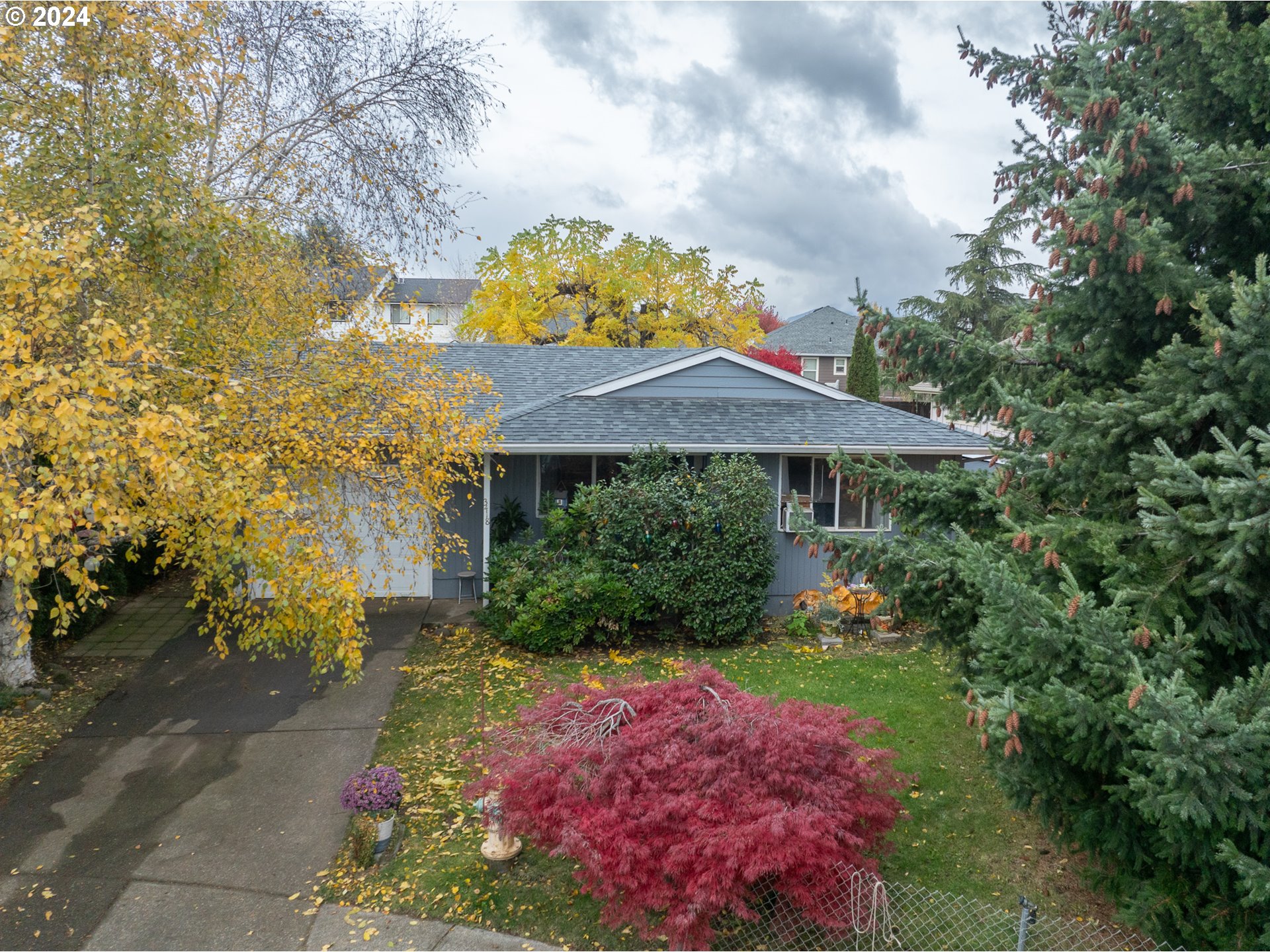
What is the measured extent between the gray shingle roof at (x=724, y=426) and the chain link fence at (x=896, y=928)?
7662mm

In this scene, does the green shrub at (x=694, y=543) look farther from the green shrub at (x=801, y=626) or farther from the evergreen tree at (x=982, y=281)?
the evergreen tree at (x=982, y=281)

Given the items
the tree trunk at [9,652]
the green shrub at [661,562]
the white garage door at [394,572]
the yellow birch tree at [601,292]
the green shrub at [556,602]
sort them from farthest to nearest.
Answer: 1. the yellow birch tree at [601,292]
2. the white garage door at [394,572]
3. the green shrub at [661,562]
4. the green shrub at [556,602]
5. the tree trunk at [9,652]

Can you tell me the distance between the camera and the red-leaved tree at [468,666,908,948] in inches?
177

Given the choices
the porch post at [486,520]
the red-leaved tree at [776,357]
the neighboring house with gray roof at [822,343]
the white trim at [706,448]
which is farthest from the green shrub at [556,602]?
the neighboring house with gray roof at [822,343]

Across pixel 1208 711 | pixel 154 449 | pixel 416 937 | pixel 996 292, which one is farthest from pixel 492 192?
pixel 996 292

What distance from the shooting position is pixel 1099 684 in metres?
3.75

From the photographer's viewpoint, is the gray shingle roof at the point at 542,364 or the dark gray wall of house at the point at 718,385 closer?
the dark gray wall of house at the point at 718,385

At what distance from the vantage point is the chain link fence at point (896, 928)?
15.4 feet

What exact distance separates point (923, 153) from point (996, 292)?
75.2 ft

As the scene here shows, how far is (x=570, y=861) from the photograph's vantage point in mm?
5793

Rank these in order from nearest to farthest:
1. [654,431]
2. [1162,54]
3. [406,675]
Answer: [1162,54]
[406,675]
[654,431]

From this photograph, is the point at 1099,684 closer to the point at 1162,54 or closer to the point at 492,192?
the point at 1162,54

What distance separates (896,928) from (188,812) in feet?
19.5

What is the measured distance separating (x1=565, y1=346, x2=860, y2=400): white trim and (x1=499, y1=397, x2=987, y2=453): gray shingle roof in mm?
174
